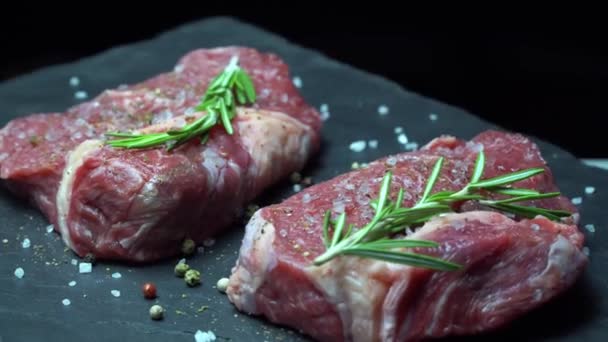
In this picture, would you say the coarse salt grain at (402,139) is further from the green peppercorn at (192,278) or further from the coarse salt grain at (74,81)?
the coarse salt grain at (74,81)

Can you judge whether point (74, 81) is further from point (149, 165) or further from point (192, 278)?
point (192, 278)

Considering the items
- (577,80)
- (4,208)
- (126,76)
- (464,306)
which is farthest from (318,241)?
(577,80)

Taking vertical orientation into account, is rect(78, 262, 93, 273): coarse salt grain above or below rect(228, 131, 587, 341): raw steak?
below

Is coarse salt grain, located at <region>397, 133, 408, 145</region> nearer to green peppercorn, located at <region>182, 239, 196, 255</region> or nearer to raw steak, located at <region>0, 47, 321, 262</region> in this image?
raw steak, located at <region>0, 47, 321, 262</region>

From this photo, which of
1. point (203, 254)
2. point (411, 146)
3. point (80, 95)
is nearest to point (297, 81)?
point (411, 146)

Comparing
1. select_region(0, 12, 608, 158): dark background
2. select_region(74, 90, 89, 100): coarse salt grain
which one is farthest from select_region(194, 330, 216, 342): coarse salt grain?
select_region(0, 12, 608, 158): dark background

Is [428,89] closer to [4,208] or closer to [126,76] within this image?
[126,76]
